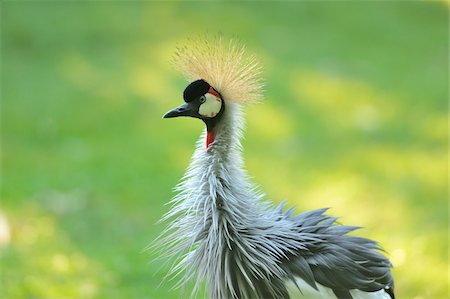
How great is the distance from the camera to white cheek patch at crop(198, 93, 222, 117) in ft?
9.11

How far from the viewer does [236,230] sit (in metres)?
2.74

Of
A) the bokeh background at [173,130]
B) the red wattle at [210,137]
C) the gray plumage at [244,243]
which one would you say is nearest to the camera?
the gray plumage at [244,243]

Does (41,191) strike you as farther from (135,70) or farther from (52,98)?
(135,70)

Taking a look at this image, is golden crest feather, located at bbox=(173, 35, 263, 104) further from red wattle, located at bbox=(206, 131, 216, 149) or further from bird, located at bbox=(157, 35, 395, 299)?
red wattle, located at bbox=(206, 131, 216, 149)

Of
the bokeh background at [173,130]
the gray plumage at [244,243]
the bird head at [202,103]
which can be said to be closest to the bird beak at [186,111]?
the bird head at [202,103]

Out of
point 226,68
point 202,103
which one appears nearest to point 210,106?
point 202,103

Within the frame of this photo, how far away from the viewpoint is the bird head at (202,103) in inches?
109

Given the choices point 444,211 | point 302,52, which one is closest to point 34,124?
point 302,52

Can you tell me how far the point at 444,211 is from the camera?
530 cm

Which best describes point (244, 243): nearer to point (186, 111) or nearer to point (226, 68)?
point (186, 111)

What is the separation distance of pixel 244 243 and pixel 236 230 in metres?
0.05

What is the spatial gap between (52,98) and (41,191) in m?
1.78

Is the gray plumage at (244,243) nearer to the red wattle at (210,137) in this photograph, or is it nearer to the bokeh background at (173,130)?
the red wattle at (210,137)

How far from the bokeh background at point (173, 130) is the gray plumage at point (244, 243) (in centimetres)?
121
